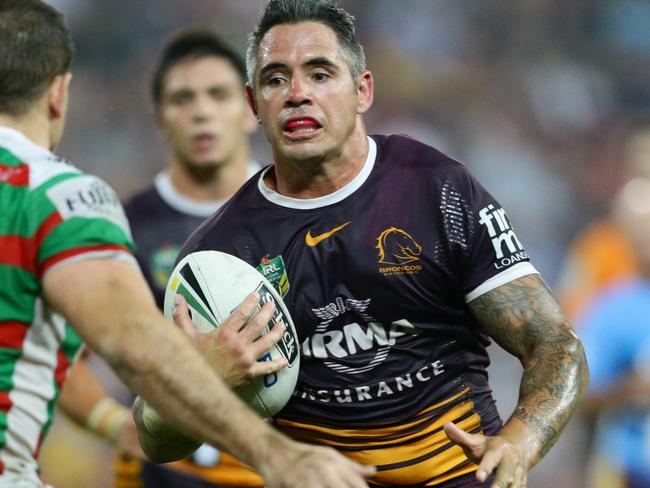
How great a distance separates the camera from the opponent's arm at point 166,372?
2.59 metres

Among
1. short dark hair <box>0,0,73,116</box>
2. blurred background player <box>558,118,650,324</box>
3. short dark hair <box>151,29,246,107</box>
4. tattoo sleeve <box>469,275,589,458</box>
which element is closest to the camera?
short dark hair <box>0,0,73,116</box>

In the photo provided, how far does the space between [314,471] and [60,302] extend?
0.72 meters

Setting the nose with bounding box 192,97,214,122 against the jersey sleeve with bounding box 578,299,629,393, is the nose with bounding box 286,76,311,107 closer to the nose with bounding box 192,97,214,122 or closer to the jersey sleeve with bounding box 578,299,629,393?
the nose with bounding box 192,97,214,122

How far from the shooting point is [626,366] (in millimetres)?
6098

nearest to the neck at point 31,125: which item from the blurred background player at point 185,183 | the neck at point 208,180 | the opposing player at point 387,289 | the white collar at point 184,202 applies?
the opposing player at point 387,289

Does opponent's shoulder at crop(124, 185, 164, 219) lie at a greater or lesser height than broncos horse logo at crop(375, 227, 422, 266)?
greater

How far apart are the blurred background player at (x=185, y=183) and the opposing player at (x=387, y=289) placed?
1.72m

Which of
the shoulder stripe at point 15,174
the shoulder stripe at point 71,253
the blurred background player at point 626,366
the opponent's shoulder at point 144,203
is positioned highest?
the opponent's shoulder at point 144,203

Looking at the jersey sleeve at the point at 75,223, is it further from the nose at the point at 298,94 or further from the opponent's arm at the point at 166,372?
the nose at the point at 298,94

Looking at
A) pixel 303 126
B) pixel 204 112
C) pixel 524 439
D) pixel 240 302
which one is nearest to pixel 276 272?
pixel 240 302

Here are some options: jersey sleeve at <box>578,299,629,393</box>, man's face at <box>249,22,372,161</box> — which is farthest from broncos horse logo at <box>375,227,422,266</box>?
jersey sleeve at <box>578,299,629,393</box>

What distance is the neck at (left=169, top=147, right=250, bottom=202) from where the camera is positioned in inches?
240

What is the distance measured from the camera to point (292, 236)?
3.89 m

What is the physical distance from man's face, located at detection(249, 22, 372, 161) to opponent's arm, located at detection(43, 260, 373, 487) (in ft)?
4.52
